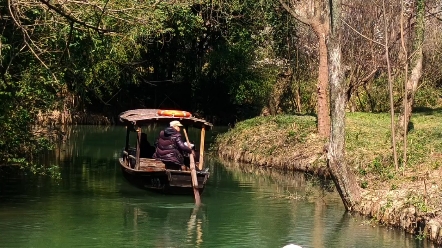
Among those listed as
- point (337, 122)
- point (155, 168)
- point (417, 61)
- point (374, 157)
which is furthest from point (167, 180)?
point (417, 61)

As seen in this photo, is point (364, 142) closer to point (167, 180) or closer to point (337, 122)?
point (167, 180)

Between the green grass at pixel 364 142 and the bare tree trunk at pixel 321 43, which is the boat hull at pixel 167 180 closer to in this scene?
the green grass at pixel 364 142

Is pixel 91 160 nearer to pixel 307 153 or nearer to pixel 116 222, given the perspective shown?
pixel 307 153

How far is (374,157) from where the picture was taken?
19781 mm

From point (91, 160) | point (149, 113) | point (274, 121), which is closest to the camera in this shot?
point (149, 113)

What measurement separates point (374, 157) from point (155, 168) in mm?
5148

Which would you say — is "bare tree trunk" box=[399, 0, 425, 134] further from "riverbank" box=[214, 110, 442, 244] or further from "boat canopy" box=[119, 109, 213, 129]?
"boat canopy" box=[119, 109, 213, 129]

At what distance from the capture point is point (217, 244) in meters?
14.0

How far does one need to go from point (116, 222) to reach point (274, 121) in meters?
12.3

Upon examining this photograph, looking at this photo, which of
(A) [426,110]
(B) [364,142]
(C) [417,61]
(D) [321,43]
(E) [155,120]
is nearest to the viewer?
(E) [155,120]

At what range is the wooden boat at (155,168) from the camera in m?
18.3

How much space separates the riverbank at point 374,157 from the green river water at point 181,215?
38cm

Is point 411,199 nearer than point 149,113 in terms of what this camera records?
Yes

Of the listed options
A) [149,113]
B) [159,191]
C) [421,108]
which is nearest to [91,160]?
[149,113]
